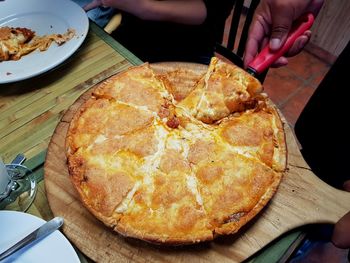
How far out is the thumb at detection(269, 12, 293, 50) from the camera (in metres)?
1.18

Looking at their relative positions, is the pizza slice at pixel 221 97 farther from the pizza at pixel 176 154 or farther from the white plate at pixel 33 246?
the white plate at pixel 33 246

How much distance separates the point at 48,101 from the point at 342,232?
1003 mm

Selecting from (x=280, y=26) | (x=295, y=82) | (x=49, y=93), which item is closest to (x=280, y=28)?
(x=280, y=26)

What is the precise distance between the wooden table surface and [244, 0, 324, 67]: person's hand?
47 centimetres

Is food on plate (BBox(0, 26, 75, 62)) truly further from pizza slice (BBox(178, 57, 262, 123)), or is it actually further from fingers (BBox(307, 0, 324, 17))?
fingers (BBox(307, 0, 324, 17))

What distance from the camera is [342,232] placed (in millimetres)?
908

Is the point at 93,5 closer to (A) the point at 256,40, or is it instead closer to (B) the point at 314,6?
(A) the point at 256,40

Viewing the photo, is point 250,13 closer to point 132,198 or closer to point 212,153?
point 212,153

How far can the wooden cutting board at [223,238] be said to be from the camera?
0.88 metres

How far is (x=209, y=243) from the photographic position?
90 centimetres

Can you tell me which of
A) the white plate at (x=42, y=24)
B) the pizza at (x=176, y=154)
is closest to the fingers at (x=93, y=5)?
the white plate at (x=42, y=24)

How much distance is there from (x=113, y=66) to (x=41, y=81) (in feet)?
0.88

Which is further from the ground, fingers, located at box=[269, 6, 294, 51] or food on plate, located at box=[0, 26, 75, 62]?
fingers, located at box=[269, 6, 294, 51]

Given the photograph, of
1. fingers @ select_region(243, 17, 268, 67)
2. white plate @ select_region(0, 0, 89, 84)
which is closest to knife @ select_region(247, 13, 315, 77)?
fingers @ select_region(243, 17, 268, 67)
